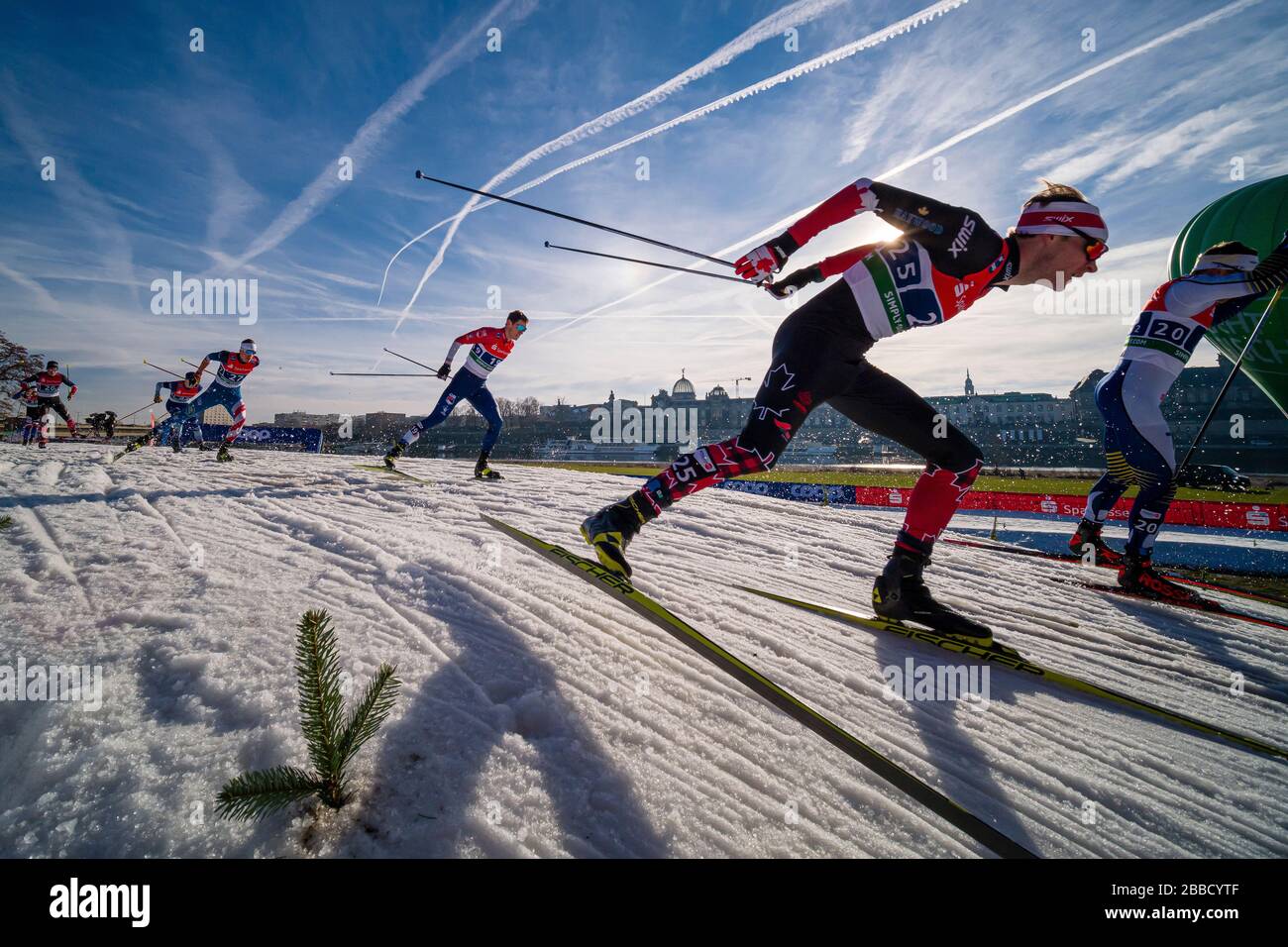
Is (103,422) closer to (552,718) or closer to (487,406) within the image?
(487,406)

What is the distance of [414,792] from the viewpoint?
111cm

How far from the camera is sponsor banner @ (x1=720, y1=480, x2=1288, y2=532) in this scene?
1084 cm

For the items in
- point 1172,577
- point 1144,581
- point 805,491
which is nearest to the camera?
point 1144,581

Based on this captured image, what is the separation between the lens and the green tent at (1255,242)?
8945 mm

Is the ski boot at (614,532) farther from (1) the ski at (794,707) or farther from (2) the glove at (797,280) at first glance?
(2) the glove at (797,280)

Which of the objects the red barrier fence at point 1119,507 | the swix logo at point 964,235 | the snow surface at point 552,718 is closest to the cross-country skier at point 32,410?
the snow surface at point 552,718

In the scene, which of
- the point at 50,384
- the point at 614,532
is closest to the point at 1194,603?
the point at 614,532

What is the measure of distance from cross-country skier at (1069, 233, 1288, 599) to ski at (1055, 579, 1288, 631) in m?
0.09

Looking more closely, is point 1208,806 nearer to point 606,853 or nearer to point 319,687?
point 606,853

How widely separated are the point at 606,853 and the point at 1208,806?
188 cm

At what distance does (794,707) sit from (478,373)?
8484 mm

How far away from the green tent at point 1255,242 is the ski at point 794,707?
12.6m

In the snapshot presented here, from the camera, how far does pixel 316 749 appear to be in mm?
1046
